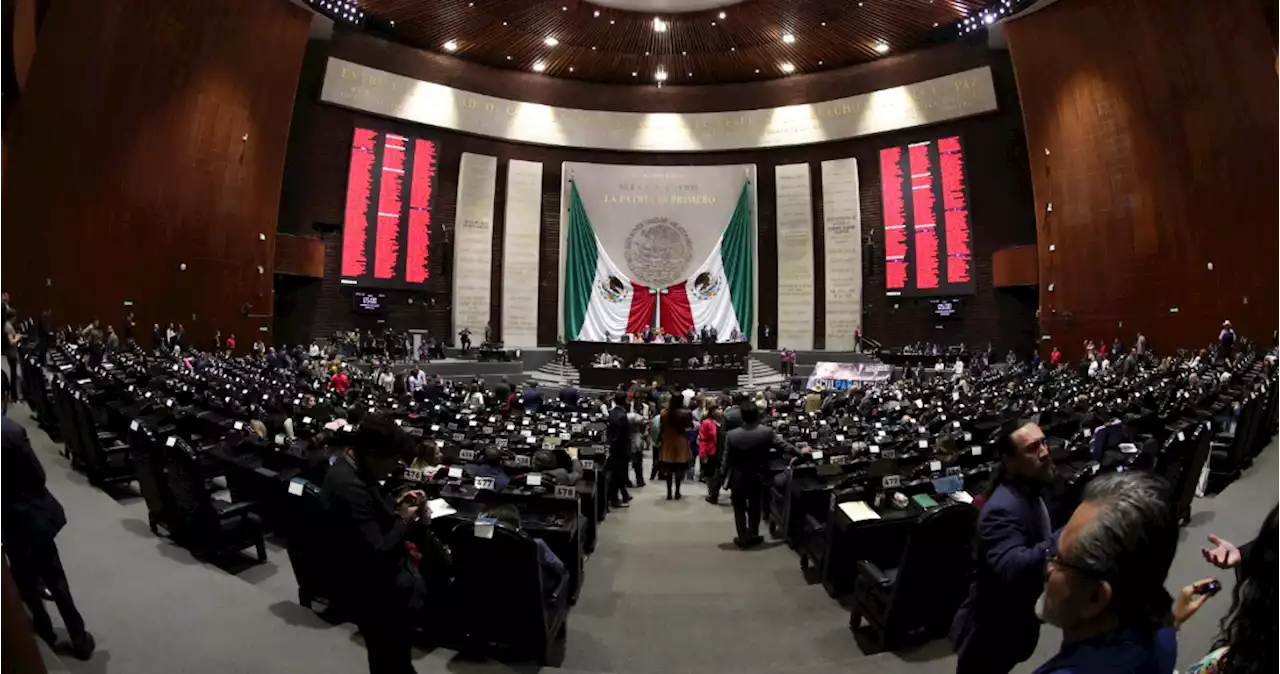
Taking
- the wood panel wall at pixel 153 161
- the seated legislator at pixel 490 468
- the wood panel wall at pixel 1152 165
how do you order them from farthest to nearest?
the wood panel wall at pixel 1152 165 < the wood panel wall at pixel 153 161 < the seated legislator at pixel 490 468

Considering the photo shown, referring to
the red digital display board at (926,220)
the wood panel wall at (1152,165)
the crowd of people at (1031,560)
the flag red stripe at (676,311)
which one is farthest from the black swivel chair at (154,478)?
the red digital display board at (926,220)

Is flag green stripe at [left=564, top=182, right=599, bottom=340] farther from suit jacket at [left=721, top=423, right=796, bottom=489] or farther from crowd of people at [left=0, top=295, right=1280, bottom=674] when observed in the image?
crowd of people at [left=0, top=295, right=1280, bottom=674]

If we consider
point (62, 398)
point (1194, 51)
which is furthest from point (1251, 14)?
point (62, 398)

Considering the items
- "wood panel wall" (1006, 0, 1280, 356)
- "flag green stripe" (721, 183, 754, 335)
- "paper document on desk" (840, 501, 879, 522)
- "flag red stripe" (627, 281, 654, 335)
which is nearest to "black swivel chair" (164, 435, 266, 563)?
"paper document on desk" (840, 501, 879, 522)

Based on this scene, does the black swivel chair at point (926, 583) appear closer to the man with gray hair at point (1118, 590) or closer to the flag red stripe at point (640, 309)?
the man with gray hair at point (1118, 590)

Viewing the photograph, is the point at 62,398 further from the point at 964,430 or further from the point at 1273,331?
the point at 1273,331

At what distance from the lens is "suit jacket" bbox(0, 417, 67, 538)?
2.73 m

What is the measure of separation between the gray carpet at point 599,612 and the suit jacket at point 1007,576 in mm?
1057

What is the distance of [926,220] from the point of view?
22.0 m

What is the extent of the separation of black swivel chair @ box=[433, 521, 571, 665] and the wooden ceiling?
19.2m

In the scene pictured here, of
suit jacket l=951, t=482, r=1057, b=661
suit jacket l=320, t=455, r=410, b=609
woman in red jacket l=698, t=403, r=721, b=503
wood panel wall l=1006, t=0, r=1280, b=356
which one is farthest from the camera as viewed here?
wood panel wall l=1006, t=0, r=1280, b=356

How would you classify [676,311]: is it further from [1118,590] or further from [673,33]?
[1118,590]

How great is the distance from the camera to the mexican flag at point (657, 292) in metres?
24.1

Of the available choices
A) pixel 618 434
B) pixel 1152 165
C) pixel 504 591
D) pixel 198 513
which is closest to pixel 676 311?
pixel 1152 165
